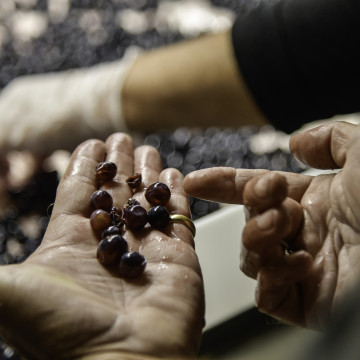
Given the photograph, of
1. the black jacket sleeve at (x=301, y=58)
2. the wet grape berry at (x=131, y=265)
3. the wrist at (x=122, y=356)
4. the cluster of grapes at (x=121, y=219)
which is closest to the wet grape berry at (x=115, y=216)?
the cluster of grapes at (x=121, y=219)

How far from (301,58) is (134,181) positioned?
0.50m

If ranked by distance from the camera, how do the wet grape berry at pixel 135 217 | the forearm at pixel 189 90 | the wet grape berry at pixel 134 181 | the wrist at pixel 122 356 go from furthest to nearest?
the forearm at pixel 189 90 < the wet grape berry at pixel 134 181 < the wet grape berry at pixel 135 217 < the wrist at pixel 122 356

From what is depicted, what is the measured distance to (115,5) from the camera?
1.73m

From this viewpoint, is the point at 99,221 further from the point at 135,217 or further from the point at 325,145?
the point at 325,145

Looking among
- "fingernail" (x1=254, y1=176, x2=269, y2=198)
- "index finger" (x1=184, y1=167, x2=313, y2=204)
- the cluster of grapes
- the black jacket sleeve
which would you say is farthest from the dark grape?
the black jacket sleeve

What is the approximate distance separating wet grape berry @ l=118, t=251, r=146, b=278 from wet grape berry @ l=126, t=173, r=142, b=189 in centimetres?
24

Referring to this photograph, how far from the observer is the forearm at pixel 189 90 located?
118 cm

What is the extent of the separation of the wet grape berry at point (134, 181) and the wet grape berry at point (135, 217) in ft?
0.36

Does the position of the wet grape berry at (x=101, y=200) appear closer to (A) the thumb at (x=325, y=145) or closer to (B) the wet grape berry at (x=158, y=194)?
(B) the wet grape berry at (x=158, y=194)

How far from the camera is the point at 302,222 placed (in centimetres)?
71

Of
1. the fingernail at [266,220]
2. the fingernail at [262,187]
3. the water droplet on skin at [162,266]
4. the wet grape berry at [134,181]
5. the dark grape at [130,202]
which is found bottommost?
the water droplet on skin at [162,266]

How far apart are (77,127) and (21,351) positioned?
819mm

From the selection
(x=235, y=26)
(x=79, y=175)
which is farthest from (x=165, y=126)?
(x=79, y=175)

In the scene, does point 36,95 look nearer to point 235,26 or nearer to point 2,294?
point 235,26
